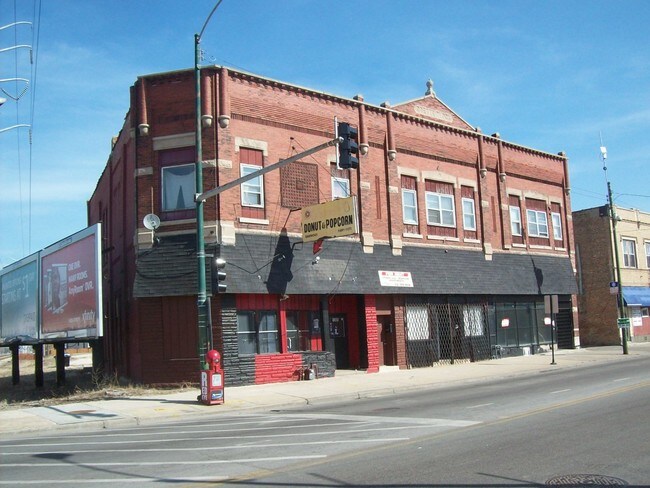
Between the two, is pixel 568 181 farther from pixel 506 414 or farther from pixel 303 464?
pixel 303 464

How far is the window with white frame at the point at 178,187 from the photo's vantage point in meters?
21.8

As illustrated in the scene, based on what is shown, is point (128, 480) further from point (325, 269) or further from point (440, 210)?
point (440, 210)

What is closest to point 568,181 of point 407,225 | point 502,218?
point 502,218

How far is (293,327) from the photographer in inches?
909

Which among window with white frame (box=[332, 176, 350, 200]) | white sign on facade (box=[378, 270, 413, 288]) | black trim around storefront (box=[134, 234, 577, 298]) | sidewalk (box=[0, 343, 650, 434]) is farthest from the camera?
white sign on facade (box=[378, 270, 413, 288])

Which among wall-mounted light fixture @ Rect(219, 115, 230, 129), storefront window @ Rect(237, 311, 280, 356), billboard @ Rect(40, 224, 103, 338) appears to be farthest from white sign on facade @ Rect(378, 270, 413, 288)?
billboard @ Rect(40, 224, 103, 338)

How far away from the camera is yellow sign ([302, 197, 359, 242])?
21212mm

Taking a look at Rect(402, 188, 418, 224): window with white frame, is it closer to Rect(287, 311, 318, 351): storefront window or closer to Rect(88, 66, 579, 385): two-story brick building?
Rect(88, 66, 579, 385): two-story brick building

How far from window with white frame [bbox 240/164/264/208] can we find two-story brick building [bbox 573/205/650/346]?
22.8 meters

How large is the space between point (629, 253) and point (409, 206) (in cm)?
1991

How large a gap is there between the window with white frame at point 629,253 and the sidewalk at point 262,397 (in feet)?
48.8

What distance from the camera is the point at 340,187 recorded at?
24.8 m

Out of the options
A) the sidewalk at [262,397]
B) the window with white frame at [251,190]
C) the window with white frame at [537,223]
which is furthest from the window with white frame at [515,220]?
the window with white frame at [251,190]

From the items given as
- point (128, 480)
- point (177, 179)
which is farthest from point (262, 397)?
point (128, 480)
